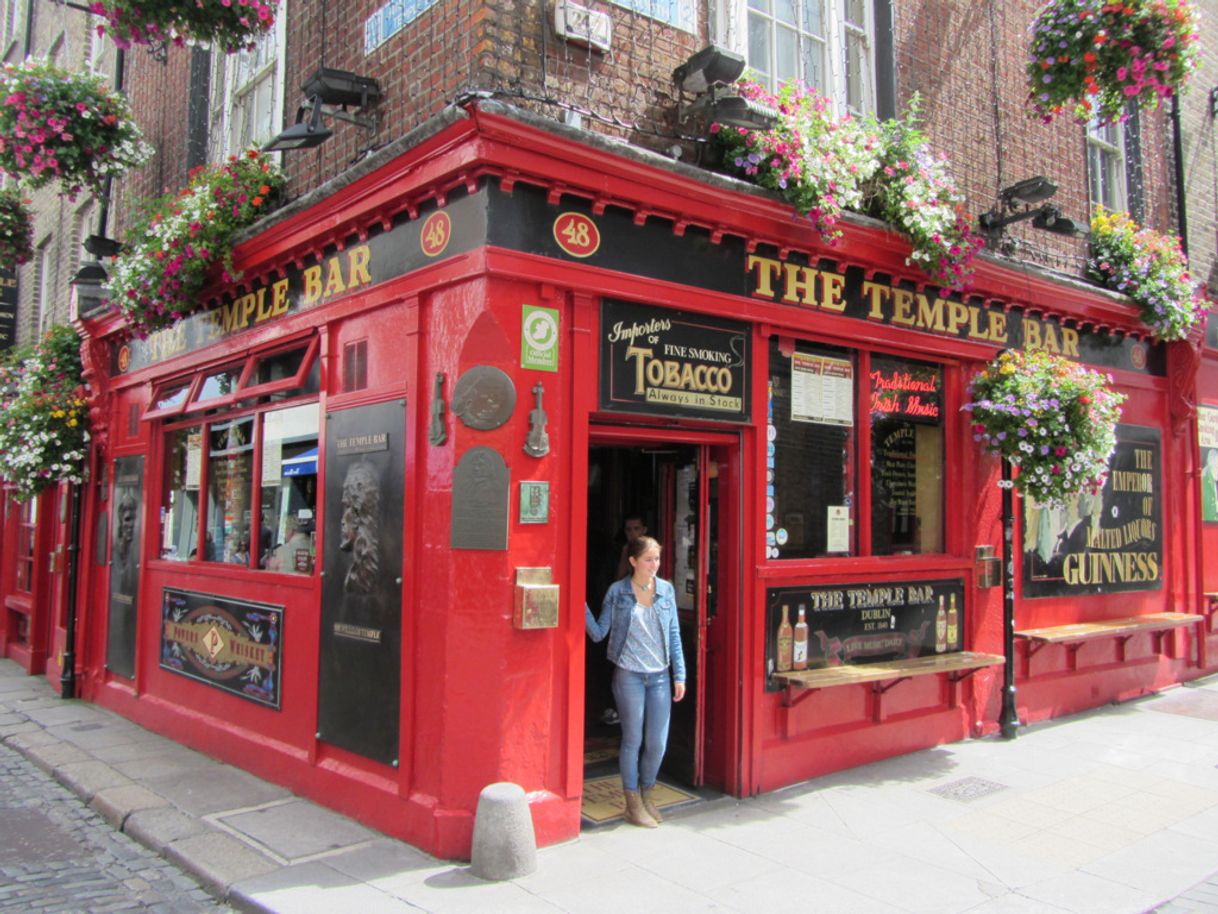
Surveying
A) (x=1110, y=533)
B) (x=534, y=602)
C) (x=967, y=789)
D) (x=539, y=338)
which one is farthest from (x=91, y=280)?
(x=1110, y=533)

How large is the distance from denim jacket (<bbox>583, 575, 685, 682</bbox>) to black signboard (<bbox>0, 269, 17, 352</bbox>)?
12520 mm

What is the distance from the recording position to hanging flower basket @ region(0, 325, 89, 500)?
10.4 m

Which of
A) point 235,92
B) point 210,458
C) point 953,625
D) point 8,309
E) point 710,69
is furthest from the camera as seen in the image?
point 8,309

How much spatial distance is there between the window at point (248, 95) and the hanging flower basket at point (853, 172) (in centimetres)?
426

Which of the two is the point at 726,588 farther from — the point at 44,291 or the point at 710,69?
the point at 44,291

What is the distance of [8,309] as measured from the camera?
15.0m

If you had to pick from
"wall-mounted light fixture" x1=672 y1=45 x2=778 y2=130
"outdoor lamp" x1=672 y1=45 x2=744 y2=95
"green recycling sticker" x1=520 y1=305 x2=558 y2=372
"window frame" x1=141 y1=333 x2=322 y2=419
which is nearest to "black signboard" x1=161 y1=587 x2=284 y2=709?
"window frame" x1=141 y1=333 x2=322 y2=419

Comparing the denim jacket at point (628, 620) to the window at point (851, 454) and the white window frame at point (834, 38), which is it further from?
the white window frame at point (834, 38)

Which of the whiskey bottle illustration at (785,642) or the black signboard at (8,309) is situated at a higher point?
the black signboard at (8,309)

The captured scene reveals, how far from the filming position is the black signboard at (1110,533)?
9.05m

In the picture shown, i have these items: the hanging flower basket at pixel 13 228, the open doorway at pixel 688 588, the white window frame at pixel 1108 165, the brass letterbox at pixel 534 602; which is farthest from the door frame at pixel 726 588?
the hanging flower basket at pixel 13 228

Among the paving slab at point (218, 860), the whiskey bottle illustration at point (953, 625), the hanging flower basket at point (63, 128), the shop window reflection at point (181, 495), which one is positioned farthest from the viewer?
the shop window reflection at point (181, 495)

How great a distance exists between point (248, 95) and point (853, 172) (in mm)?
5925

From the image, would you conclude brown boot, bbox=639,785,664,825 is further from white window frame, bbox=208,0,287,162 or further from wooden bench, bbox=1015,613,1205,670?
white window frame, bbox=208,0,287,162
